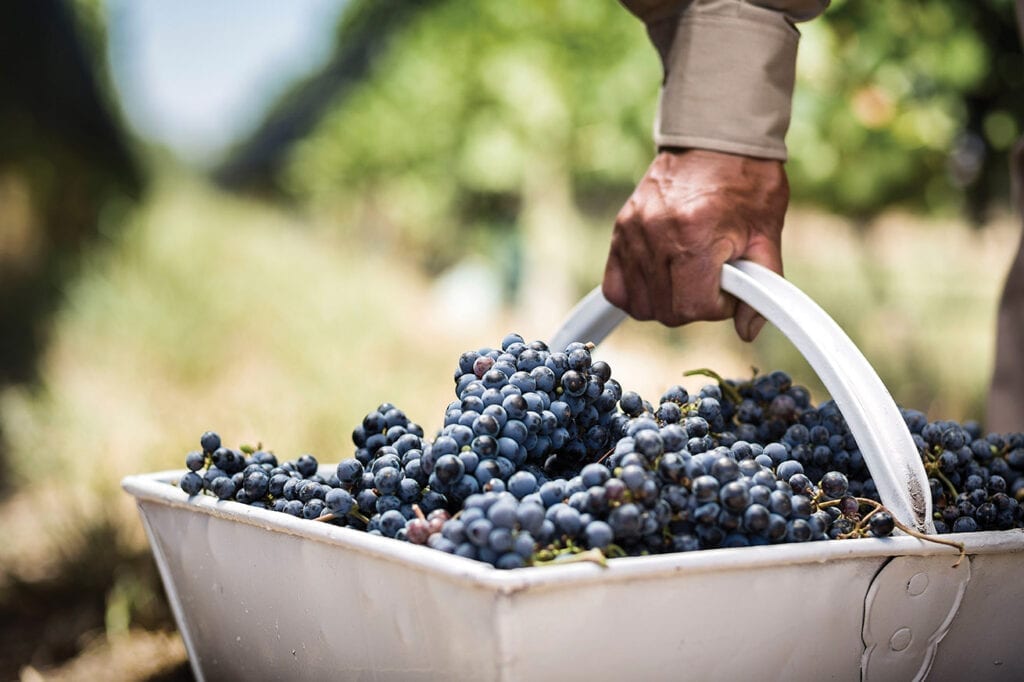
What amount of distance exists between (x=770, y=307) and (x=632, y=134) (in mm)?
4103

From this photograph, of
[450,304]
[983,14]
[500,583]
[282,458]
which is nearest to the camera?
[500,583]

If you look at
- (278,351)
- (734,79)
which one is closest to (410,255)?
(278,351)

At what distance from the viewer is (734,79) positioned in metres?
1.34

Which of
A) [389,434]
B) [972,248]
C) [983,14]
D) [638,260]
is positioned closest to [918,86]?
[983,14]

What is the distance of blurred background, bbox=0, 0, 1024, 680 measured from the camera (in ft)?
10.0

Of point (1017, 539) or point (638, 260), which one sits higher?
point (638, 260)

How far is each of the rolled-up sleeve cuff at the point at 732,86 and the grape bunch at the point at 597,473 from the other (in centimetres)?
34

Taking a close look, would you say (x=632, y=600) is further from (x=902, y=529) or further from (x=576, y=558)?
(x=902, y=529)

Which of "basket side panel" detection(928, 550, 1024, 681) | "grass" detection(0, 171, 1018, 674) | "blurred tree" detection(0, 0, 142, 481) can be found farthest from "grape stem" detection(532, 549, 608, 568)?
"blurred tree" detection(0, 0, 142, 481)

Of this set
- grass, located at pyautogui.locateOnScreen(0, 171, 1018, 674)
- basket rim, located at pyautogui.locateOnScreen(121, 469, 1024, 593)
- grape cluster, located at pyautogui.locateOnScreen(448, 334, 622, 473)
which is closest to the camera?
basket rim, located at pyautogui.locateOnScreen(121, 469, 1024, 593)

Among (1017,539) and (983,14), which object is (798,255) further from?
(1017,539)

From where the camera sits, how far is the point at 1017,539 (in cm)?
102

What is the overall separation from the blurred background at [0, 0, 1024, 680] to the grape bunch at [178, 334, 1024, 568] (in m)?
0.74

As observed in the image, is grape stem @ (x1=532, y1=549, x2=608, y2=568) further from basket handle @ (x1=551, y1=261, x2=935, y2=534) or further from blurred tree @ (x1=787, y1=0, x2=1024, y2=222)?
blurred tree @ (x1=787, y1=0, x2=1024, y2=222)
